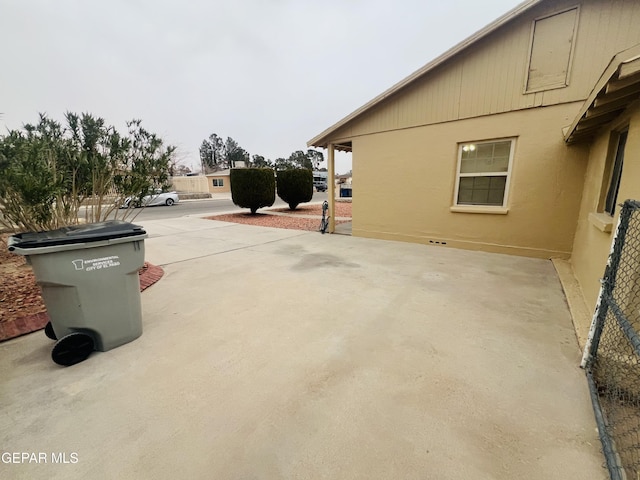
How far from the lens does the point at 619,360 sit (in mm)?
2053

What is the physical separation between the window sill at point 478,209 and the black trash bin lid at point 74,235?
6233 millimetres

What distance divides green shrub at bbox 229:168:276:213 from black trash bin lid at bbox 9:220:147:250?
978cm

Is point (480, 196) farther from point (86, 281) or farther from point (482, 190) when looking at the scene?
point (86, 281)

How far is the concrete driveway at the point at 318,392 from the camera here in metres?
1.44

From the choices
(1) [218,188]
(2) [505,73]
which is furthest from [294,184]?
(1) [218,188]

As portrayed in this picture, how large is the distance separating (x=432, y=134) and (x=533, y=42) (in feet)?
7.52

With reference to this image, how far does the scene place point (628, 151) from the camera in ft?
9.03

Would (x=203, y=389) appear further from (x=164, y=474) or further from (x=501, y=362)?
(x=501, y=362)

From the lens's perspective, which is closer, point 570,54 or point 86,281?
point 86,281

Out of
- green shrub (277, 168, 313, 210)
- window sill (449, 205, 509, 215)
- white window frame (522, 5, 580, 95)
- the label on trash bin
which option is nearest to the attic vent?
white window frame (522, 5, 580, 95)

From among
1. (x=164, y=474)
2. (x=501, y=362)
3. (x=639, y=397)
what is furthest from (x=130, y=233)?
(x=639, y=397)

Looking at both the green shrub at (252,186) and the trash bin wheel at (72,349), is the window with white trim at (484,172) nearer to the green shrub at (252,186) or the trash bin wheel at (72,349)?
the trash bin wheel at (72,349)

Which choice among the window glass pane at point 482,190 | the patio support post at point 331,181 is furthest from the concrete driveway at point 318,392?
the patio support post at point 331,181

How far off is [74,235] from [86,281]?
41 cm
